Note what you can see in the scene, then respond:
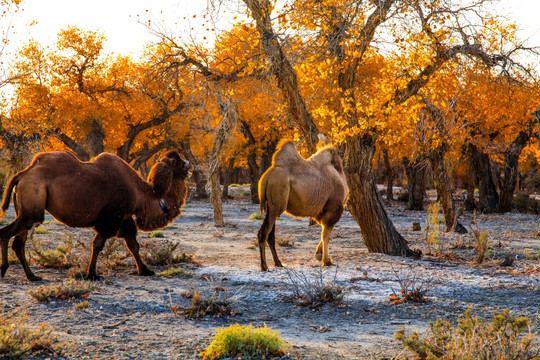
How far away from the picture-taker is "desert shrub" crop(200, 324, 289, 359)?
4.79 metres

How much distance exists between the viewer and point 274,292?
24.9 ft

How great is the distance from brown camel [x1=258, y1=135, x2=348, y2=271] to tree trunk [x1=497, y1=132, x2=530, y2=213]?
18.5 m

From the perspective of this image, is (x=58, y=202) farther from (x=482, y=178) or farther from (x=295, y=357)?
(x=482, y=178)

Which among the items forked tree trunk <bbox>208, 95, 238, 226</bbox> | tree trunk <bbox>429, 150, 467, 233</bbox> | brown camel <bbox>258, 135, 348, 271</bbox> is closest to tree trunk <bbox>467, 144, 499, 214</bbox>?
tree trunk <bbox>429, 150, 467, 233</bbox>

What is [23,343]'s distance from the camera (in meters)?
4.64

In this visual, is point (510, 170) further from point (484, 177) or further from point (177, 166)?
point (177, 166)

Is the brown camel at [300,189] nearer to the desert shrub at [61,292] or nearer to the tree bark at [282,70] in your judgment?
the tree bark at [282,70]

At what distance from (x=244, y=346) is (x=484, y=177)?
25.6 meters

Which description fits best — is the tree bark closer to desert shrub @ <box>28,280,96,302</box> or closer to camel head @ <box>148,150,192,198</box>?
camel head @ <box>148,150,192,198</box>

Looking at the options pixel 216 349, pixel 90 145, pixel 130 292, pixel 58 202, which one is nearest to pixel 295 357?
pixel 216 349

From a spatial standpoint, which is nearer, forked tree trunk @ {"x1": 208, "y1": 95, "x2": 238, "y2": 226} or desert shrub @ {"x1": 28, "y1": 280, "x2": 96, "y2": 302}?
desert shrub @ {"x1": 28, "y1": 280, "x2": 96, "y2": 302}

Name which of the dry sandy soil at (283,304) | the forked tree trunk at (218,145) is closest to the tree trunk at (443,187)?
the dry sandy soil at (283,304)

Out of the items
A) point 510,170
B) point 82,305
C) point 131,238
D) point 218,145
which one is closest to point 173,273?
point 131,238

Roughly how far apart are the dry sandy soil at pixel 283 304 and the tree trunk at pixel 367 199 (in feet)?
1.49
